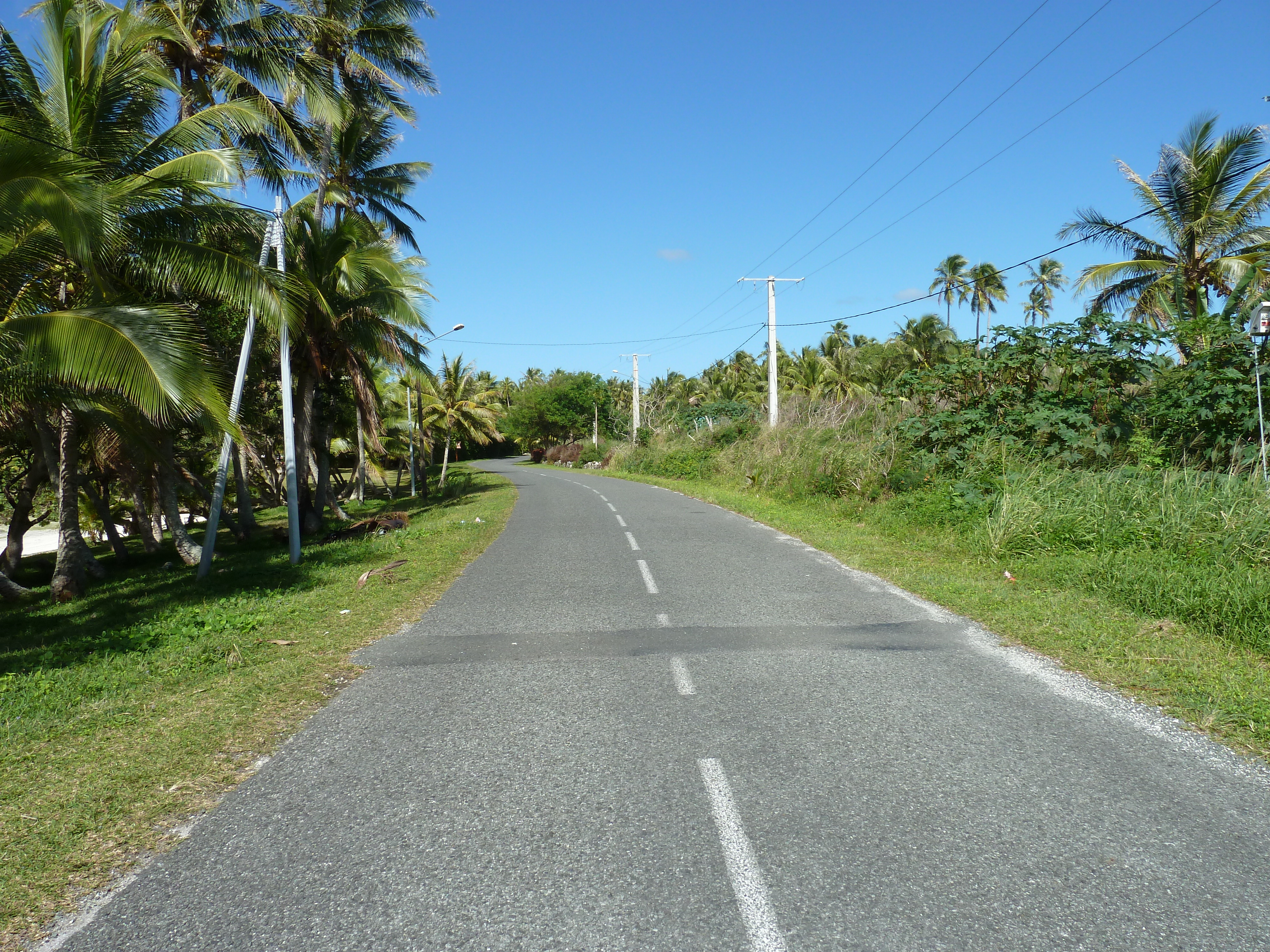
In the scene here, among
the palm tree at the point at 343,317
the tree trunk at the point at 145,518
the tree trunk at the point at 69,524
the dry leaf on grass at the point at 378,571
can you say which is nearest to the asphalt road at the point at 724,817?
the dry leaf on grass at the point at 378,571

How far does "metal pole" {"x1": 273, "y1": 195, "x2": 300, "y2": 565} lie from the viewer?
1303 centimetres

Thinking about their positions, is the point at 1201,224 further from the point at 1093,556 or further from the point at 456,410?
the point at 456,410

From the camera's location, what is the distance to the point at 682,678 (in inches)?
238

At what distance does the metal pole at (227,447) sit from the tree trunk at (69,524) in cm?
224

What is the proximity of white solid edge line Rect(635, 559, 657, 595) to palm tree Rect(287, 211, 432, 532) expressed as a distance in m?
9.81

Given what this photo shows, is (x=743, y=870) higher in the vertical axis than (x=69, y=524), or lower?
lower

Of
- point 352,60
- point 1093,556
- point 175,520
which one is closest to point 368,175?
point 352,60

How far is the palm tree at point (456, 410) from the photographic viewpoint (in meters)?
43.5

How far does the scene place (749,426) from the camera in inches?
1283

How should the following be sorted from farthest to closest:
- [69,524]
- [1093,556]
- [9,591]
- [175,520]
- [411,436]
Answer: [411,436] → [175,520] → [9,591] → [69,524] → [1093,556]

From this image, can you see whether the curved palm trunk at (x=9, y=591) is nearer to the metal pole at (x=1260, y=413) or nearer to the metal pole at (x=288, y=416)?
the metal pole at (x=288, y=416)

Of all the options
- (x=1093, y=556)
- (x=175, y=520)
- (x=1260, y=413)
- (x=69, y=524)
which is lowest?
(x=175, y=520)

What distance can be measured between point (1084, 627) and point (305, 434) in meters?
17.4

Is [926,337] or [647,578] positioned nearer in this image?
[647,578]
